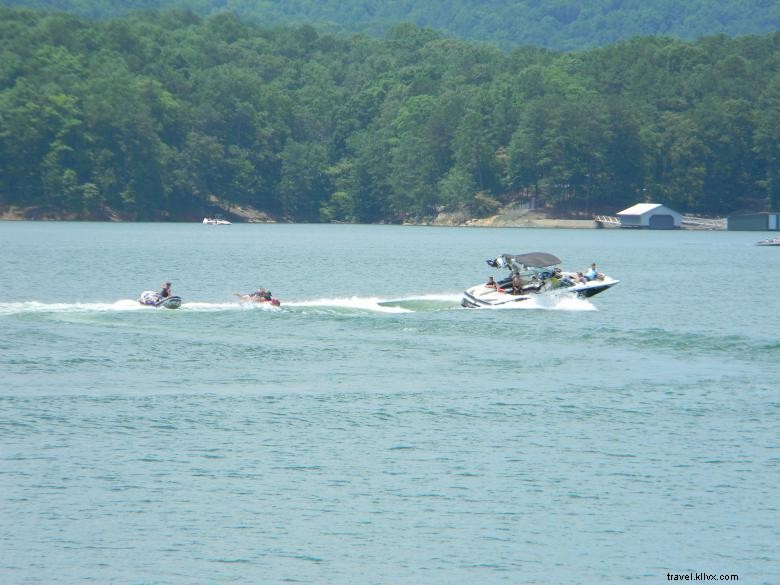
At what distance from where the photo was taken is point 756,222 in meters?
194

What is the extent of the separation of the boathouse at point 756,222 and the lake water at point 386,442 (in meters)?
122

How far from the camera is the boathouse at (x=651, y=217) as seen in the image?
193000 mm

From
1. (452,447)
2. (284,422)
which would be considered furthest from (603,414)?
(284,422)

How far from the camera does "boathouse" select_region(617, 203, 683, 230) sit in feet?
633

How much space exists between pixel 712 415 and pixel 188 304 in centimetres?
3040

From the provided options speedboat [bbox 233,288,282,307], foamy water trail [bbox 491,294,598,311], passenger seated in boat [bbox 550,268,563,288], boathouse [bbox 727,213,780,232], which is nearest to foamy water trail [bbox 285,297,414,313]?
speedboat [bbox 233,288,282,307]

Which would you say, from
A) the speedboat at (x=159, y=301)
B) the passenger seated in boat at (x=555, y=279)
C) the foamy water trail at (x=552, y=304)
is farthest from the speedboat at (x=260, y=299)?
the passenger seated in boat at (x=555, y=279)

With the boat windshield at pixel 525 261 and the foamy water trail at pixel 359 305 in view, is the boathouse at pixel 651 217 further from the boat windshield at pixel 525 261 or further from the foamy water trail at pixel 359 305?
the foamy water trail at pixel 359 305

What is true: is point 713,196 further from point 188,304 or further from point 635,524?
point 635,524

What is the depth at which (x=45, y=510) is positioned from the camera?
30.9 meters

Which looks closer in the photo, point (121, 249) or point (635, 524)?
point (635, 524)

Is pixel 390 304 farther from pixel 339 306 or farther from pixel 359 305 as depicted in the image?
pixel 339 306

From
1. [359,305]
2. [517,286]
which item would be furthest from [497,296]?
[359,305]

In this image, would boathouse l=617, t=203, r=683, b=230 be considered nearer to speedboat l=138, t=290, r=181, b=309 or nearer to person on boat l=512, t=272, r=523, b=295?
person on boat l=512, t=272, r=523, b=295
